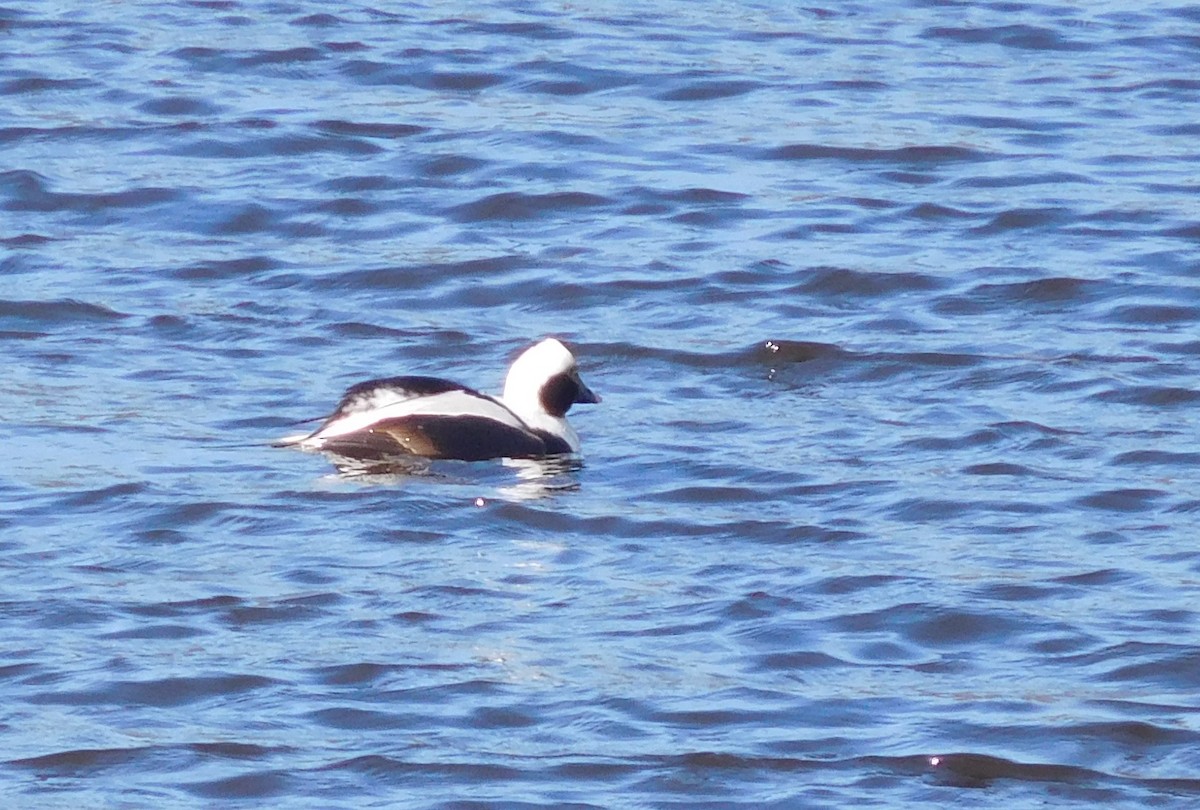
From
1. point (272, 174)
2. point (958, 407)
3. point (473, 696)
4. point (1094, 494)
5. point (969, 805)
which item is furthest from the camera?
point (272, 174)

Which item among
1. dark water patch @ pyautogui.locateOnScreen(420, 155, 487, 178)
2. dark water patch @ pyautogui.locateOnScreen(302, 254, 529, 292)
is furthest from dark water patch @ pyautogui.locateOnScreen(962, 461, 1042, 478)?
dark water patch @ pyautogui.locateOnScreen(420, 155, 487, 178)

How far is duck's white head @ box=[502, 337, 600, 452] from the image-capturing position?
10.2m

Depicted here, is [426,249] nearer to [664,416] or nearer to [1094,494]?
[664,416]

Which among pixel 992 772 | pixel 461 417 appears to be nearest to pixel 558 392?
pixel 461 417

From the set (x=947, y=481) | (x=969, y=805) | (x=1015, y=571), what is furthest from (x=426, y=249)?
(x=969, y=805)

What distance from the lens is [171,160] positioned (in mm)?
14164

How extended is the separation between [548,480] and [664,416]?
0.86 metres

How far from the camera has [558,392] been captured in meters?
10.2

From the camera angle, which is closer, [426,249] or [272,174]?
[426,249]

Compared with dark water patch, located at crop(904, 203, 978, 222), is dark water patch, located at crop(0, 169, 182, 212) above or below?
above

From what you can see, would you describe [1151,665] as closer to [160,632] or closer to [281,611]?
[281,611]

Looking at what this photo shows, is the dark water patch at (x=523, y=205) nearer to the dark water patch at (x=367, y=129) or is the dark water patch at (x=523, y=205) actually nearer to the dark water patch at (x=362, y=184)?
the dark water patch at (x=362, y=184)

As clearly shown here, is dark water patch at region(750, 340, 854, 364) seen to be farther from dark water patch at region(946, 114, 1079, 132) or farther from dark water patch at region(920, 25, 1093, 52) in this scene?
dark water patch at region(920, 25, 1093, 52)

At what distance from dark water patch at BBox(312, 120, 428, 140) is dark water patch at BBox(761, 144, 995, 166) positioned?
1.98 metres
